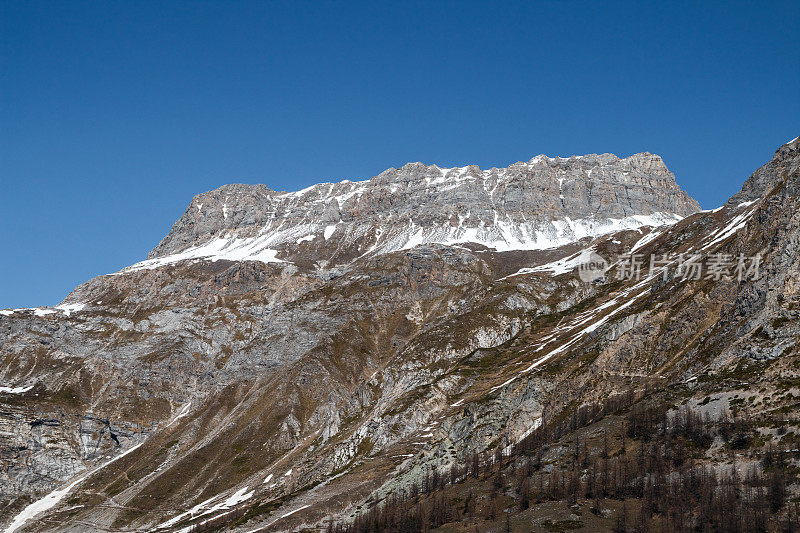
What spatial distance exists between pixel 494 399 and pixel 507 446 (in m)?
18.7

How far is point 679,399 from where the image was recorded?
356ft

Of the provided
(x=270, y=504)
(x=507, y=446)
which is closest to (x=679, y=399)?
(x=507, y=446)

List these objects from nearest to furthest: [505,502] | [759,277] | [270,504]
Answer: [505,502] → [759,277] → [270,504]

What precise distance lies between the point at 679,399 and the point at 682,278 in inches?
2707

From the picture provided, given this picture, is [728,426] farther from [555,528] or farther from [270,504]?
[270,504]

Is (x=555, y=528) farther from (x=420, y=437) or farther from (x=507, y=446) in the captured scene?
(x=420, y=437)

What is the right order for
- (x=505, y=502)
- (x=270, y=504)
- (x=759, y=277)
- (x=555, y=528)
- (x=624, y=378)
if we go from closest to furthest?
(x=555, y=528) → (x=505, y=502) → (x=759, y=277) → (x=624, y=378) → (x=270, y=504)

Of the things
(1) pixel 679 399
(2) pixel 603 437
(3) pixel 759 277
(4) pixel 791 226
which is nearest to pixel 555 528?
(2) pixel 603 437

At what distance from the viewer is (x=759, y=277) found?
415 feet

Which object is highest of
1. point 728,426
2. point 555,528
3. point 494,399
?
point 494,399

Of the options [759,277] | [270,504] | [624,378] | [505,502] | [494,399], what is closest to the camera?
[505,502]

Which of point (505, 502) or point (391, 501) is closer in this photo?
point (505, 502)

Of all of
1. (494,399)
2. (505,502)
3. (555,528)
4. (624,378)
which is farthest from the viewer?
(494,399)

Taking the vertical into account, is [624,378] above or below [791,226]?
below
